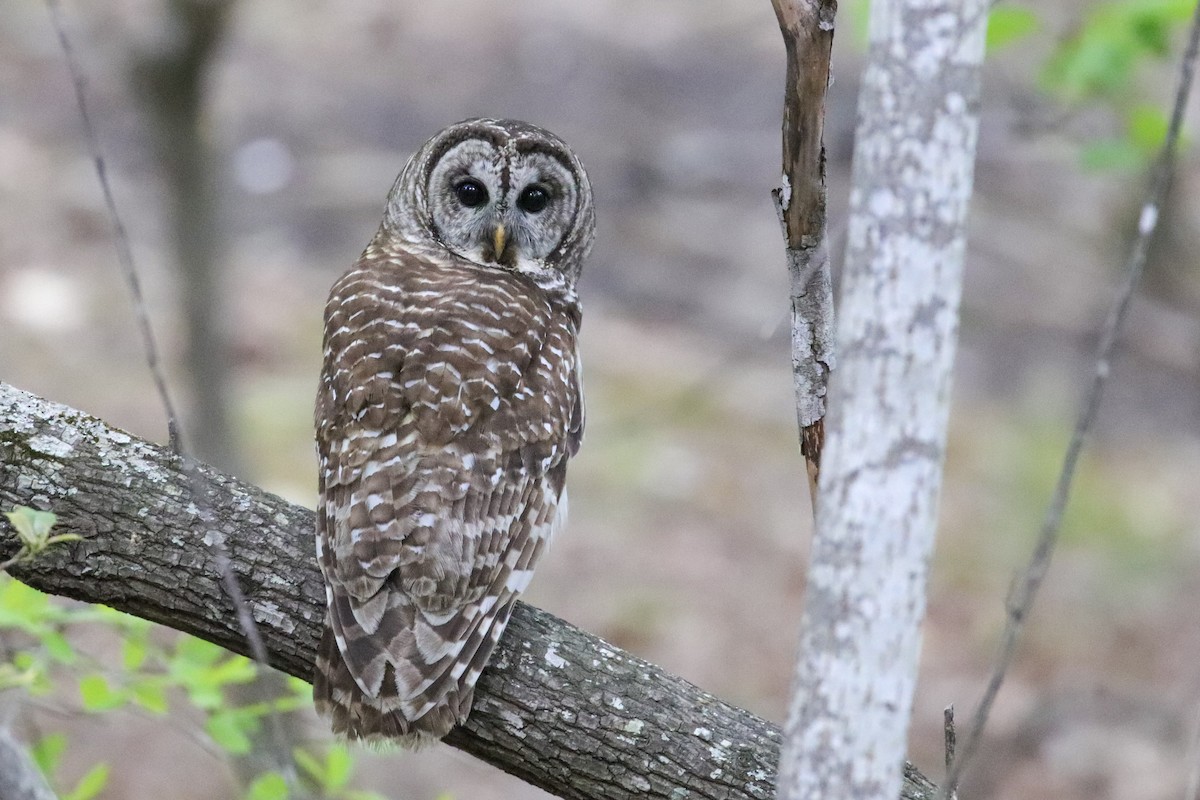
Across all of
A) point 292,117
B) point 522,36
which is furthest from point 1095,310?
point 292,117

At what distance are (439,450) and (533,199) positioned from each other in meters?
1.51

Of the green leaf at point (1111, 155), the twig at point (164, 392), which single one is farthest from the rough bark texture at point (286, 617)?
the green leaf at point (1111, 155)

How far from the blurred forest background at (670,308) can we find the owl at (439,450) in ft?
4.39

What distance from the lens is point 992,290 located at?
1184 centimetres

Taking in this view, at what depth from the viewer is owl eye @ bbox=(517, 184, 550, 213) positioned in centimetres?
473

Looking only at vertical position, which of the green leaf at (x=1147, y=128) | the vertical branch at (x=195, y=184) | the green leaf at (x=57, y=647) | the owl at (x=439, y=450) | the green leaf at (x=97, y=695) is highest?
the green leaf at (x=1147, y=128)

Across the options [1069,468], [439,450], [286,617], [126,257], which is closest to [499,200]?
[439,450]

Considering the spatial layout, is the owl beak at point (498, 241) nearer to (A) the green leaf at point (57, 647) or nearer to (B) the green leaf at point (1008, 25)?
(A) the green leaf at point (57, 647)

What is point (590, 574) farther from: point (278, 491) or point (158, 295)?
point (158, 295)

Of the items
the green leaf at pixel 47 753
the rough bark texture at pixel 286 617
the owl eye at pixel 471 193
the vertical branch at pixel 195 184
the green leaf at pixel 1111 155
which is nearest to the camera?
the rough bark texture at pixel 286 617

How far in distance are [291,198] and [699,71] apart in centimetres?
457

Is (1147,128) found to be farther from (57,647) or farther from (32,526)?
(32,526)

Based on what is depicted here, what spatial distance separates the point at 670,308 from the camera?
11.6m

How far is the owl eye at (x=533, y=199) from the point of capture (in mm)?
4730
